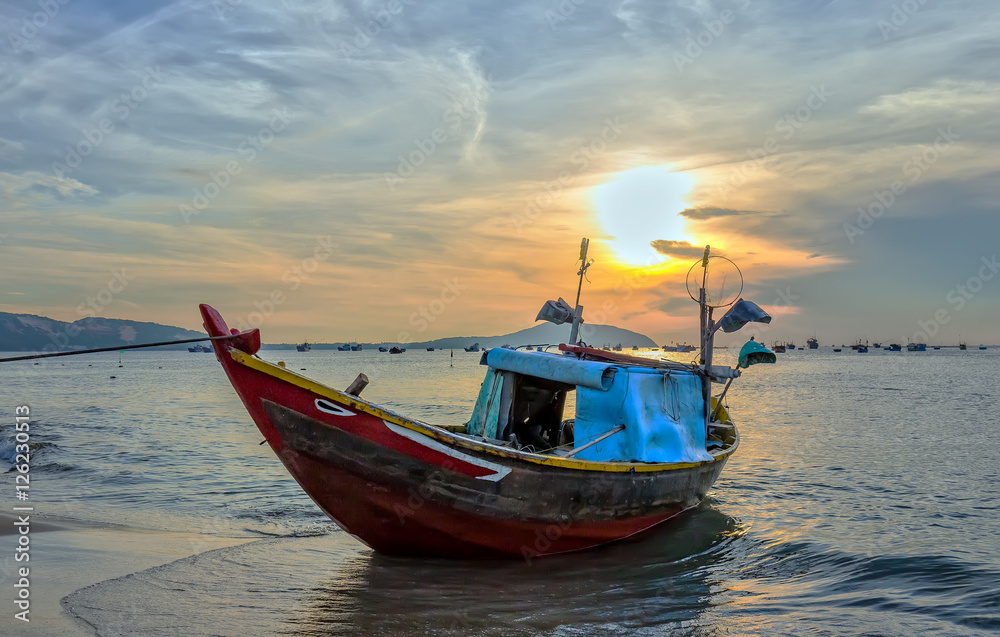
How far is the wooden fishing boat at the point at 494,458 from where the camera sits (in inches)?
326

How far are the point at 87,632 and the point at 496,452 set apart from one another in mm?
4710

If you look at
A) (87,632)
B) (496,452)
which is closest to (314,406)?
(496,452)

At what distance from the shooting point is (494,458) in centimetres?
864

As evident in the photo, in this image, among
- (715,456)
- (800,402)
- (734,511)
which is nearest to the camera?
(715,456)

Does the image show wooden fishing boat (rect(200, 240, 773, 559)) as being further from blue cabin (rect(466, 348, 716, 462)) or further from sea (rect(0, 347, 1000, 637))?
sea (rect(0, 347, 1000, 637))

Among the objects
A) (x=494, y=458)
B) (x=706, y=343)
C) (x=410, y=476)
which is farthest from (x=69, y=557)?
(x=706, y=343)

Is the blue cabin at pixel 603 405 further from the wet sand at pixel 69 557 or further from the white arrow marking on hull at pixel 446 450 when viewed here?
the wet sand at pixel 69 557

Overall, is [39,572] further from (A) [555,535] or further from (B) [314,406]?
(A) [555,535]

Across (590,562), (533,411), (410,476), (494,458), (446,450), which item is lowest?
(590,562)

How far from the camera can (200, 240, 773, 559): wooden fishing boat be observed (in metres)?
8.29

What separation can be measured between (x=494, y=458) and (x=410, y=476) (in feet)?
3.55

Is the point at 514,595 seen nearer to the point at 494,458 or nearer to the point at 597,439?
the point at 494,458

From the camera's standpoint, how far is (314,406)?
823 cm

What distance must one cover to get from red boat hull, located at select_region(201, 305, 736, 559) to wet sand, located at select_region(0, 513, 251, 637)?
109 inches
